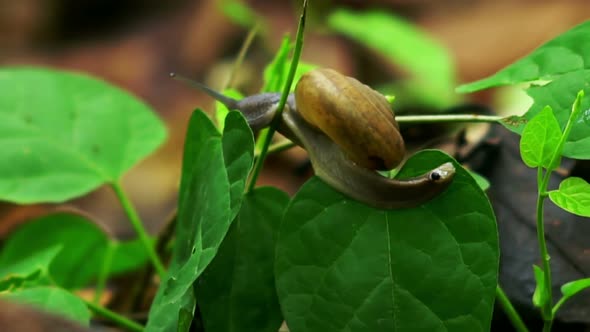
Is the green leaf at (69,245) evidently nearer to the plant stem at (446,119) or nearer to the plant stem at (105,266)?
the plant stem at (105,266)

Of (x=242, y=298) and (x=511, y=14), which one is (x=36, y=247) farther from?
(x=511, y=14)

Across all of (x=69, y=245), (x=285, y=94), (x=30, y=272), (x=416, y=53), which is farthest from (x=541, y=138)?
(x=416, y=53)

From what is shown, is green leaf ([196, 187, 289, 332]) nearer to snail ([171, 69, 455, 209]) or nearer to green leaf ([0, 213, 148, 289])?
snail ([171, 69, 455, 209])

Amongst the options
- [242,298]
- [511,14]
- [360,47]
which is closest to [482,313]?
[242,298]

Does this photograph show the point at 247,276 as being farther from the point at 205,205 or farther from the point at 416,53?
the point at 416,53

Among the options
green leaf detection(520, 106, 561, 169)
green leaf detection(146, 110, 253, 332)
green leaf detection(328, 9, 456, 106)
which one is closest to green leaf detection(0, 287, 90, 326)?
green leaf detection(146, 110, 253, 332)
